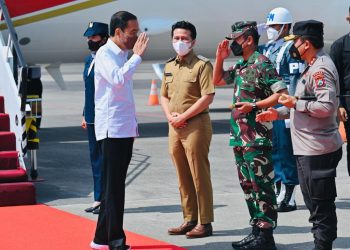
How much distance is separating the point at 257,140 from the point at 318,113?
0.86 meters

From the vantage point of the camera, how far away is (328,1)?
16.0m

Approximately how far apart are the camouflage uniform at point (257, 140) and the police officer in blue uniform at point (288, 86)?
169 cm

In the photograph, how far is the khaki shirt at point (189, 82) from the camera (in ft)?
24.9

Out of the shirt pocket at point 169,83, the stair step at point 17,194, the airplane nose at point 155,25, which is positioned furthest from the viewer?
the airplane nose at point 155,25

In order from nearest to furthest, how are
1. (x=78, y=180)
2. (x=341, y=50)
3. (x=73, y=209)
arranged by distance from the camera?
(x=341, y=50) < (x=73, y=209) < (x=78, y=180)

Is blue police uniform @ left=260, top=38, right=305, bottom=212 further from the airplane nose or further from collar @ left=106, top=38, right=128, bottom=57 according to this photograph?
the airplane nose

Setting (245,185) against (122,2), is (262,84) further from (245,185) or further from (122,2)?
(122,2)

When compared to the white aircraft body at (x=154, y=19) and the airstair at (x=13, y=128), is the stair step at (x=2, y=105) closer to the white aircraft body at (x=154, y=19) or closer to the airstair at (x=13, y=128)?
the airstair at (x=13, y=128)

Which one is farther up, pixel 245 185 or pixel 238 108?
pixel 238 108

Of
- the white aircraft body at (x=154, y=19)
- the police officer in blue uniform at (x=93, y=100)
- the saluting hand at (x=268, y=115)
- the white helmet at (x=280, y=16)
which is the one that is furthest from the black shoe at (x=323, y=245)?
the white aircraft body at (x=154, y=19)

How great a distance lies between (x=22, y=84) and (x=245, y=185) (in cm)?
371

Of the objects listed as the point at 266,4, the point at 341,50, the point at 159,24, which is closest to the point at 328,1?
the point at 266,4

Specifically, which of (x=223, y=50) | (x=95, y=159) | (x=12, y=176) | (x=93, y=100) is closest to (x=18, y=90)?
(x=12, y=176)

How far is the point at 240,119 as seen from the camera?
7.23 meters
